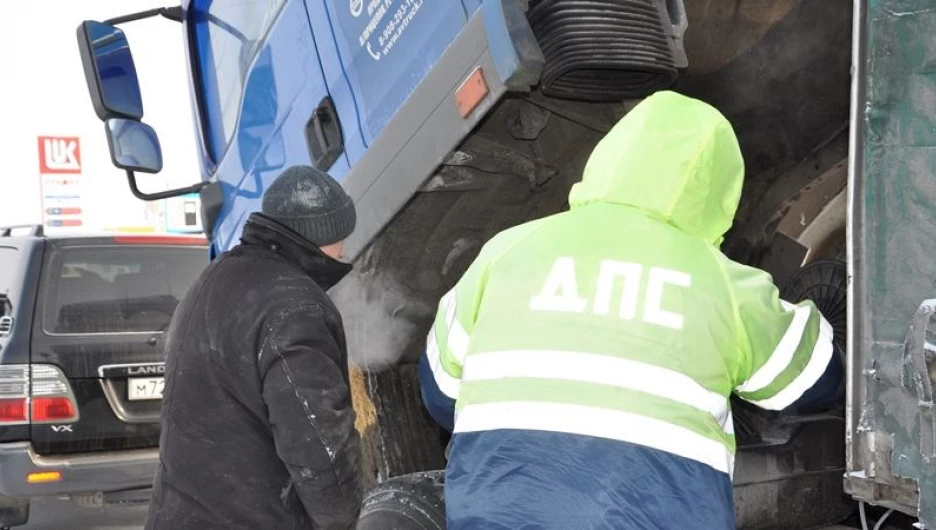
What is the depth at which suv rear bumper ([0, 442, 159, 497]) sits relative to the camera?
207 inches

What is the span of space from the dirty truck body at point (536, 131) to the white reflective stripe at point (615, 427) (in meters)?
0.35

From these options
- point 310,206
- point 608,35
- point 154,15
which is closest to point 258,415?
point 310,206

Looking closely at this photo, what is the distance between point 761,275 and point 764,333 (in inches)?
4.8

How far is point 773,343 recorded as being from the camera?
1842mm

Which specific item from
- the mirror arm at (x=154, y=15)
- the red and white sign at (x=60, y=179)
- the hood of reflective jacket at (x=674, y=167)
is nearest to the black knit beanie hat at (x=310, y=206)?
the hood of reflective jacket at (x=674, y=167)

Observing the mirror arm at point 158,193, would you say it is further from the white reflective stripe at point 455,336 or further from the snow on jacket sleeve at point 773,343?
the snow on jacket sleeve at point 773,343

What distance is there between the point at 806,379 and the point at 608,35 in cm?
106

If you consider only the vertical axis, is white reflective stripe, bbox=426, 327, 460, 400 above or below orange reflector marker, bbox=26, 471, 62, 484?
above

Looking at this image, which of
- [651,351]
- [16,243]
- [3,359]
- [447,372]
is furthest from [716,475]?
[16,243]

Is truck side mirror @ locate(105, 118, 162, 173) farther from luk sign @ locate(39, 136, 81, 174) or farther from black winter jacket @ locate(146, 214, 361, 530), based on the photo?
luk sign @ locate(39, 136, 81, 174)

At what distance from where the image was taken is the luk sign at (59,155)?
60.1ft

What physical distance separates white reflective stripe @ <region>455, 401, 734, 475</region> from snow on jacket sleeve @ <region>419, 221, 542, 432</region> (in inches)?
9.5

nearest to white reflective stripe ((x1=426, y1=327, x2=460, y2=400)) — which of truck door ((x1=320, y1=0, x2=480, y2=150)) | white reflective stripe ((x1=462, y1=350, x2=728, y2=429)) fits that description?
white reflective stripe ((x1=462, y1=350, x2=728, y2=429))

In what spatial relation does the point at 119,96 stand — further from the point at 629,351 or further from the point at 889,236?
the point at 889,236
